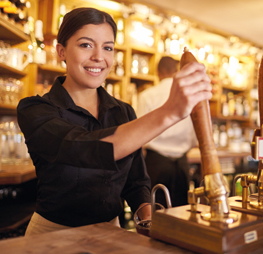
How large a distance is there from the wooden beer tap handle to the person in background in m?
2.08

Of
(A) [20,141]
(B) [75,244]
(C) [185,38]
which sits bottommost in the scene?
(B) [75,244]

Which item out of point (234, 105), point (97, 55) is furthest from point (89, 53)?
point (234, 105)

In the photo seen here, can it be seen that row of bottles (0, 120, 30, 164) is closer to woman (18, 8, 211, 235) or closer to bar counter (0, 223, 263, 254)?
woman (18, 8, 211, 235)

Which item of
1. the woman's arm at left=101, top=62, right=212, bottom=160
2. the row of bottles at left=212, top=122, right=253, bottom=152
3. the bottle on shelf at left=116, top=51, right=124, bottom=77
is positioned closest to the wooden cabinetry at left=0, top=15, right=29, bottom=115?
the bottle on shelf at left=116, top=51, right=124, bottom=77

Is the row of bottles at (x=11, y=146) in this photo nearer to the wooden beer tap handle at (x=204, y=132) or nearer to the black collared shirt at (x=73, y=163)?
the black collared shirt at (x=73, y=163)

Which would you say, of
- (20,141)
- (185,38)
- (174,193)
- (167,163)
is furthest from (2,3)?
(185,38)

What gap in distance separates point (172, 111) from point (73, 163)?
0.86ft

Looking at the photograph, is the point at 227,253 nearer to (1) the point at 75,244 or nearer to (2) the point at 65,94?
(1) the point at 75,244

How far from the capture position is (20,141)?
8.64 feet

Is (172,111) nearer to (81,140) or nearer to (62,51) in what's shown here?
(81,140)

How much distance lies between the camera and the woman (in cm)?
70

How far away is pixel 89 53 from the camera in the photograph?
3.62 ft

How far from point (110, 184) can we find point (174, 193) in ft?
5.69

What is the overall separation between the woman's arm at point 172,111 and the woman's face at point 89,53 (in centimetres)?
50
